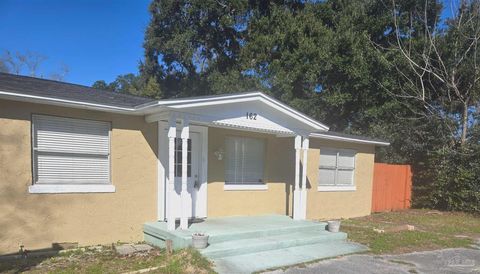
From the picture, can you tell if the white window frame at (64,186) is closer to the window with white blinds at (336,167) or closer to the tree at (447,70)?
the window with white blinds at (336,167)

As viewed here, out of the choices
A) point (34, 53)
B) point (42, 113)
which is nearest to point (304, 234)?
point (42, 113)

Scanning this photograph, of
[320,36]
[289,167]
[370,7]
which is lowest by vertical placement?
[289,167]

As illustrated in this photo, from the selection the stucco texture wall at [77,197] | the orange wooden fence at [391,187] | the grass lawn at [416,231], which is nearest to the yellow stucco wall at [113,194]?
the stucco texture wall at [77,197]

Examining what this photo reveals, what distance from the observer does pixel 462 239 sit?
9.38 m

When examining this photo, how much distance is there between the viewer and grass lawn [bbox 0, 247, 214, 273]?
5715 mm

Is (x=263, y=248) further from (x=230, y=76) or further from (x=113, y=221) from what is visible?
(x=230, y=76)

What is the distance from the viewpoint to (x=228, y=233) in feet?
23.8

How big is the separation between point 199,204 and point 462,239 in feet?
22.3

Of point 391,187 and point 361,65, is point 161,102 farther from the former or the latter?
point 361,65

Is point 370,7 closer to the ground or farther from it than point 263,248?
farther from it

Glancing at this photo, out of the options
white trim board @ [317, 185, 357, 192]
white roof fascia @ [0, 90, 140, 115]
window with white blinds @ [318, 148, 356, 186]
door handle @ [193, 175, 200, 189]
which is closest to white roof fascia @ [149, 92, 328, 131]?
white roof fascia @ [0, 90, 140, 115]

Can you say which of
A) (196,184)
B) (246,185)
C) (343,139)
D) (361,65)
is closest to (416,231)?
(343,139)

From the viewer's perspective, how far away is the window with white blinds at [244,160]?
966cm

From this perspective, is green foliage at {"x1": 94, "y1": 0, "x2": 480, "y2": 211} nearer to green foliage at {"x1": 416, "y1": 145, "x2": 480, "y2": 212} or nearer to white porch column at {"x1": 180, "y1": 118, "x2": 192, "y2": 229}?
green foliage at {"x1": 416, "y1": 145, "x2": 480, "y2": 212}
